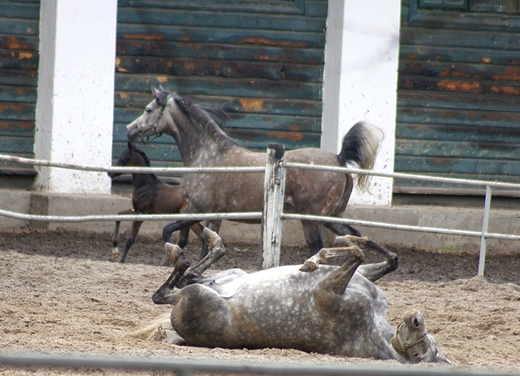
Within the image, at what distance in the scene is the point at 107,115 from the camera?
10.4m

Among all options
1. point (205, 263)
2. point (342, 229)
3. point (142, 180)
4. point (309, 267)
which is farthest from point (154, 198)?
point (309, 267)

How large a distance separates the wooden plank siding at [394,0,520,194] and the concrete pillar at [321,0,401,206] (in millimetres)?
508

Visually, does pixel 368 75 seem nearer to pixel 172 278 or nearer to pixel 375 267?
pixel 375 267

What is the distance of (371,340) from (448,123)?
7.47 m

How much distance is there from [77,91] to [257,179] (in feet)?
10.6

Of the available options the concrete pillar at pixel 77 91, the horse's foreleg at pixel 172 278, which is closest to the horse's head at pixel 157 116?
the concrete pillar at pixel 77 91

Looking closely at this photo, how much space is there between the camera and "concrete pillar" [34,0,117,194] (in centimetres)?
1022

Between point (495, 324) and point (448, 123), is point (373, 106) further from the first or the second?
point (495, 324)

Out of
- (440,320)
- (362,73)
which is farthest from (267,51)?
(440,320)

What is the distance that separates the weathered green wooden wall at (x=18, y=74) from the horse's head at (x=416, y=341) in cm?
746

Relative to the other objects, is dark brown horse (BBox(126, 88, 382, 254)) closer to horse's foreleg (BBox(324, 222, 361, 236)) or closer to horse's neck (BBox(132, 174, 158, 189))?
horse's foreleg (BBox(324, 222, 361, 236))

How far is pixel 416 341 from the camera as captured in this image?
4.14 m

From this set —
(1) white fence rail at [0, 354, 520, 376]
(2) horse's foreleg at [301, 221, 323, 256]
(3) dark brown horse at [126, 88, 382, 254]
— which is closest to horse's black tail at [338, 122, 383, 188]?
(3) dark brown horse at [126, 88, 382, 254]

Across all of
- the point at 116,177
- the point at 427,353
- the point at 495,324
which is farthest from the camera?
the point at 116,177
